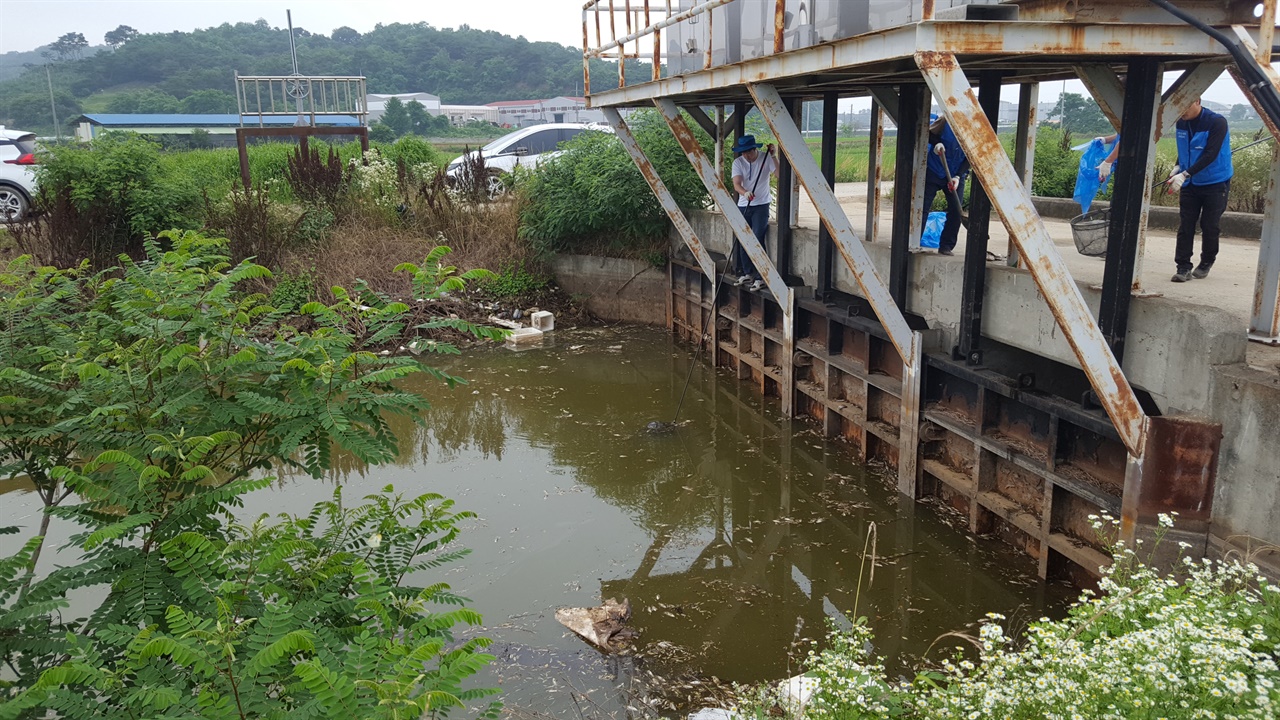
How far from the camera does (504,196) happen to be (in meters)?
16.7

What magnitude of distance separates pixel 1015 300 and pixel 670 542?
327cm

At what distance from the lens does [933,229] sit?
901 centimetres

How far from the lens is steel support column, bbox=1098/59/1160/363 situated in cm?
536

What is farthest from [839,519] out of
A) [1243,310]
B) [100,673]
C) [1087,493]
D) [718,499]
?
[100,673]

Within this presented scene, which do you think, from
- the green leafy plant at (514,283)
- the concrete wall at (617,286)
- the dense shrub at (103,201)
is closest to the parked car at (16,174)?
the dense shrub at (103,201)

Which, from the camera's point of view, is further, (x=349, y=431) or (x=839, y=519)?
(x=839, y=519)

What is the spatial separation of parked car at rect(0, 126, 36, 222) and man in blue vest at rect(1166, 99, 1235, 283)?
17.2 m

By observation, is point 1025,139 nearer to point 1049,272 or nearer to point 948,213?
point 948,213

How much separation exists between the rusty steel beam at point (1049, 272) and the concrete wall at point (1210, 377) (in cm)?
31

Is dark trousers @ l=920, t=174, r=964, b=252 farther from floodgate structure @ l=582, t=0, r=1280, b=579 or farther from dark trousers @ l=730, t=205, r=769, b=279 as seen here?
dark trousers @ l=730, t=205, r=769, b=279

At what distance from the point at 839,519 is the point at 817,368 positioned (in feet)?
8.27

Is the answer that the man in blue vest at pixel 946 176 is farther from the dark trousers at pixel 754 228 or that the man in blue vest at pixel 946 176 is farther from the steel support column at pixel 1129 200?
the steel support column at pixel 1129 200

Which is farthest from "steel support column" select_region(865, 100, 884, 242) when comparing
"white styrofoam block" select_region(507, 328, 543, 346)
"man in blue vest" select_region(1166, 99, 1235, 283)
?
"white styrofoam block" select_region(507, 328, 543, 346)

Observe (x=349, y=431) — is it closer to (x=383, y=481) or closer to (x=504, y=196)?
(x=383, y=481)
